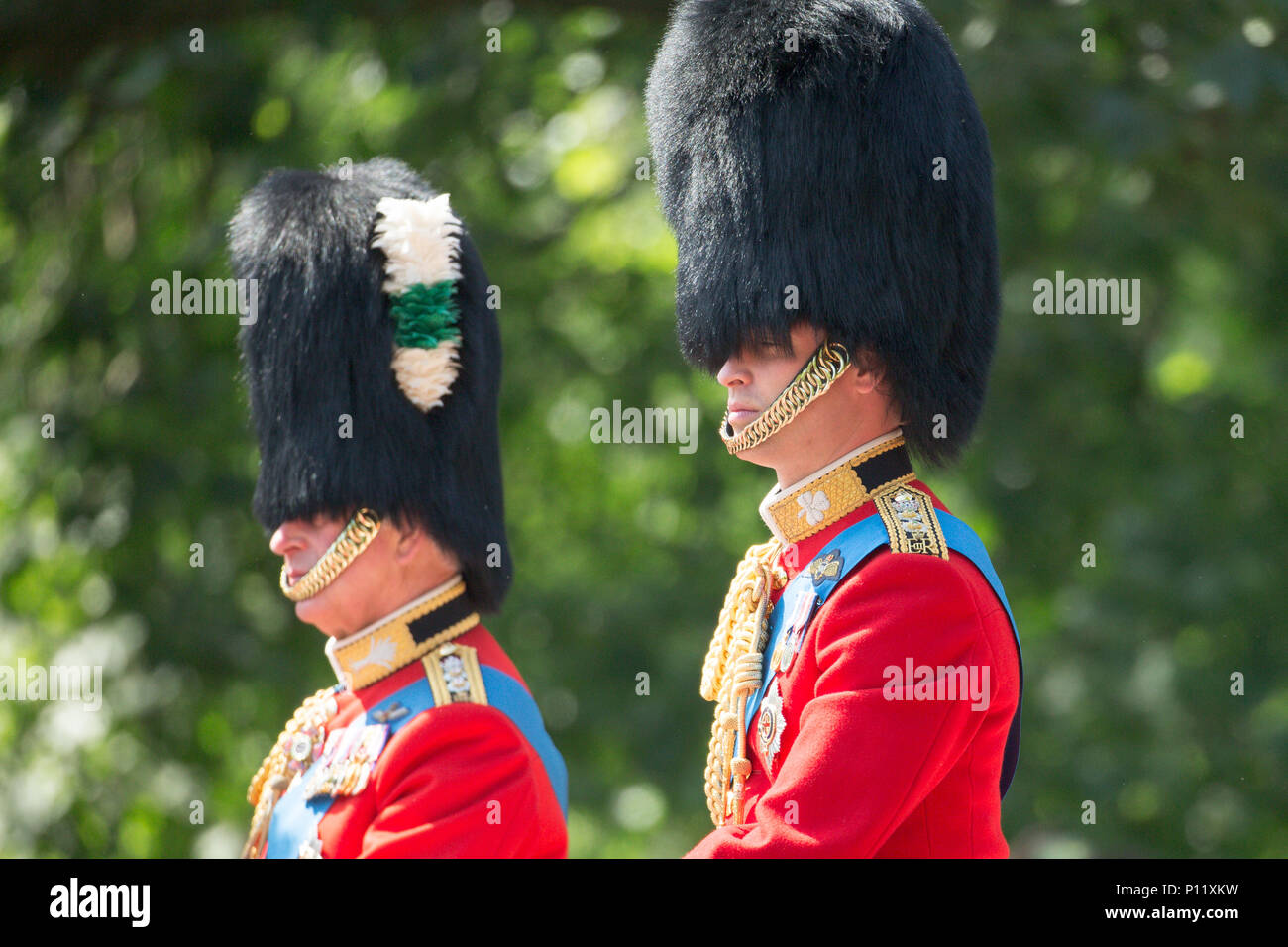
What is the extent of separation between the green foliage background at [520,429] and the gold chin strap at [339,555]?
293 centimetres

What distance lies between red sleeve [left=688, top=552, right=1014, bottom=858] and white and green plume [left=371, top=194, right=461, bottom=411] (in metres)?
1.05

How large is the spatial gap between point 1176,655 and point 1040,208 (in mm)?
1802

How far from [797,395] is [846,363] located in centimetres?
9

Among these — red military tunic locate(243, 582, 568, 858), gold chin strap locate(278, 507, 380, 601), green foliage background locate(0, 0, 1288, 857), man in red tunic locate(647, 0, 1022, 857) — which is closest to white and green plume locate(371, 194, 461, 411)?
gold chin strap locate(278, 507, 380, 601)

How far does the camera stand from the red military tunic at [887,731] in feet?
6.83

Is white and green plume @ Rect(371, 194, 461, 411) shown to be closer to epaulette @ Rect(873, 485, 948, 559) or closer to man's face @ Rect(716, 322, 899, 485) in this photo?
man's face @ Rect(716, 322, 899, 485)

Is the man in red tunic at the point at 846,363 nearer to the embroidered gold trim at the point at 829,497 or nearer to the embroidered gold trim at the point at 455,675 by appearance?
the embroidered gold trim at the point at 829,497

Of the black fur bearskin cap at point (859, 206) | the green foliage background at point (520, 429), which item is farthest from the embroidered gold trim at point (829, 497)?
the green foliage background at point (520, 429)

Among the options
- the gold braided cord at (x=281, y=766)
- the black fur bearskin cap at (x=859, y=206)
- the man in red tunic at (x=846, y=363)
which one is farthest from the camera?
the gold braided cord at (x=281, y=766)

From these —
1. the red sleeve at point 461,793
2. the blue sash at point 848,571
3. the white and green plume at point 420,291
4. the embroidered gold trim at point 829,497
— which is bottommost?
the red sleeve at point 461,793
